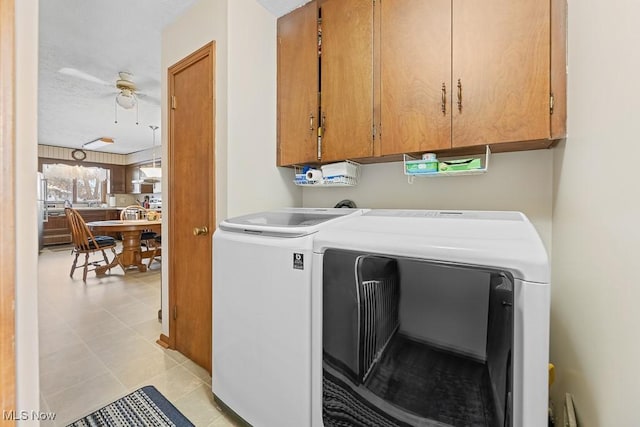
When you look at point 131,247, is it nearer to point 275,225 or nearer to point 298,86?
point 298,86

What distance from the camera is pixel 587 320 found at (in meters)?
0.81

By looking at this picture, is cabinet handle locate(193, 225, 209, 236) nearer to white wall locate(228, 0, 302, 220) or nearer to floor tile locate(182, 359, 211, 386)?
white wall locate(228, 0, 302, 220)

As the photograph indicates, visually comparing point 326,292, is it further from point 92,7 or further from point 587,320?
point 92,7

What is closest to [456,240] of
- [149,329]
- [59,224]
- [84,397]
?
[84,397]

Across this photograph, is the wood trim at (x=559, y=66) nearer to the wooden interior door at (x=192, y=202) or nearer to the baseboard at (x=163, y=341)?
the wooden interior door at (x=192, y=202)

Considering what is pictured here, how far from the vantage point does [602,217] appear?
72 cm

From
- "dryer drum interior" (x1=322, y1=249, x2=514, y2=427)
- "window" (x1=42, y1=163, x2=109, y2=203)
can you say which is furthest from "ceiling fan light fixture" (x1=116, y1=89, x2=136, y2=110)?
"window" (x1=42, y1=163, x2=109, y2=203)

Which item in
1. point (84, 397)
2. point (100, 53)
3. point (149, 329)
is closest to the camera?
point (84, 397)

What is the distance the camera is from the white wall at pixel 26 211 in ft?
Answer: 1.47

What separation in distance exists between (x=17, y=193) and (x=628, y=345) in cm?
122

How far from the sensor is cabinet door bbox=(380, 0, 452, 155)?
1254 mm

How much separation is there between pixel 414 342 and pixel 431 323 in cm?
8

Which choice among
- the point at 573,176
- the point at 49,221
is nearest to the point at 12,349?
the point at 573,176

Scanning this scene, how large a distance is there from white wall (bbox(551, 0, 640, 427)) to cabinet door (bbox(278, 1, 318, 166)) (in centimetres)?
119
